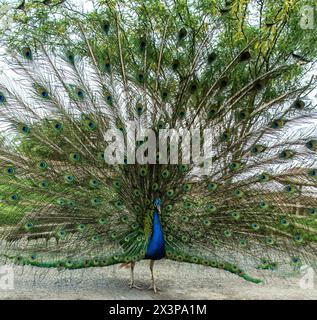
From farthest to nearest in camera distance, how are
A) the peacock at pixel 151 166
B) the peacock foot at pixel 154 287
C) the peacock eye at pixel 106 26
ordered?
the peacock foot at pixel 154 287 → the peacock eye at pixel 106 26 → the peacock at pixel 151 166

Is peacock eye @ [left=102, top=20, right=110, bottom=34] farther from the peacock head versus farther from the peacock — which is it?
the peacock head

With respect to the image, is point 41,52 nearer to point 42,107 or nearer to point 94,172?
point 42,107

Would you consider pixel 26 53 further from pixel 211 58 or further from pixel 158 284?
Answer: pixel 158 284

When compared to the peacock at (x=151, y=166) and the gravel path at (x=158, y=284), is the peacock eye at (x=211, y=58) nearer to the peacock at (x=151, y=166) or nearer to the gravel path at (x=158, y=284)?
the peacock at (x=151, y=166)

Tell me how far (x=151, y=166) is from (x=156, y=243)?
0.76 meters

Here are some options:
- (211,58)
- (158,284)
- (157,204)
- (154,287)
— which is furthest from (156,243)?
(211,58)

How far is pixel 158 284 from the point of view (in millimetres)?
5125

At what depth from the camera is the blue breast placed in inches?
174

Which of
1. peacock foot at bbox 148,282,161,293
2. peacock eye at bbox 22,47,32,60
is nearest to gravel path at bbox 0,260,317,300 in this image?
peacock foot at bbox 148,282,161,293

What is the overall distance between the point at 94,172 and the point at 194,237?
1.18 m

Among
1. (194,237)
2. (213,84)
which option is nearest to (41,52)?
(213,84)

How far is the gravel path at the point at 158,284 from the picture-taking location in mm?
4609

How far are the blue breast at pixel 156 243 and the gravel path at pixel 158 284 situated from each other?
1.58 ft

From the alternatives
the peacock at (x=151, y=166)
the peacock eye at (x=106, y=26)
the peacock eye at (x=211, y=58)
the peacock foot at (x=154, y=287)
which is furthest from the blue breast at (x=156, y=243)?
the peacock eye at (x=106, y=26)
